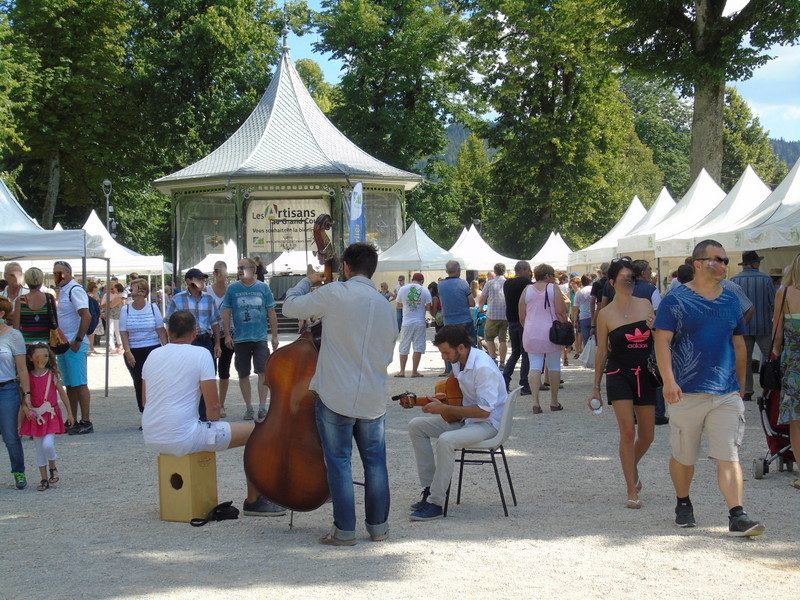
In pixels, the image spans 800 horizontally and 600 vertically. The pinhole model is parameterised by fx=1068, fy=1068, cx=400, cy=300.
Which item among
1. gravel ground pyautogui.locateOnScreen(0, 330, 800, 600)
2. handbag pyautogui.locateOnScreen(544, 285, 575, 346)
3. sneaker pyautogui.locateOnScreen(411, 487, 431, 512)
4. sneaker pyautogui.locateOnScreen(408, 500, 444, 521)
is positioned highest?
handbag pyautogui.locateOnScreen(544, 285, 575, 346)

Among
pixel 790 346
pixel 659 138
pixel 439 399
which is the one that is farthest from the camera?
pixel 659 138

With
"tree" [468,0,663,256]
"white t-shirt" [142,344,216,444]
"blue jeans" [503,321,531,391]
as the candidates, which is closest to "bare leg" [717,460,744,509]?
"white t-shirt" [142,344,216,444]

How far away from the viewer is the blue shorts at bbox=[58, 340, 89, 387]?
11.5 m

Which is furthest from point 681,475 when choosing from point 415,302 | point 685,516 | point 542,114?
point 542,114

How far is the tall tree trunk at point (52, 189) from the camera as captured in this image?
40.3 metres

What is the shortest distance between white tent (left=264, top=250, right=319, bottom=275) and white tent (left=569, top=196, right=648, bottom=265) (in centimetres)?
979

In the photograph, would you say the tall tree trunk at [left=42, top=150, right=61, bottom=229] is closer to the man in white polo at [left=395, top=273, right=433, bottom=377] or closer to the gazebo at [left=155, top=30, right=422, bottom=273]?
the gazebo at [left=155, top=30, right=422, bottom=273]

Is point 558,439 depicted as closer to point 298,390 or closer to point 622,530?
point 622,530

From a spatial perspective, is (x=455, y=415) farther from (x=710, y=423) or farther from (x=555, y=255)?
(x=555, y=255)

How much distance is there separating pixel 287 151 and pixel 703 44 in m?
16.5

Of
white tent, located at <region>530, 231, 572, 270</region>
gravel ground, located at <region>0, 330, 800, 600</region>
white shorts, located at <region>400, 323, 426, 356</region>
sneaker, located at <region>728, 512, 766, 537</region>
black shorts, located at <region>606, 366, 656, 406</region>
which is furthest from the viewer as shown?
white tent, located at <region>530, 231, 572, 270</region>

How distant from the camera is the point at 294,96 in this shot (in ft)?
118

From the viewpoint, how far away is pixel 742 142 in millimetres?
67125

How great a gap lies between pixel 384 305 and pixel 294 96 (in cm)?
3067
